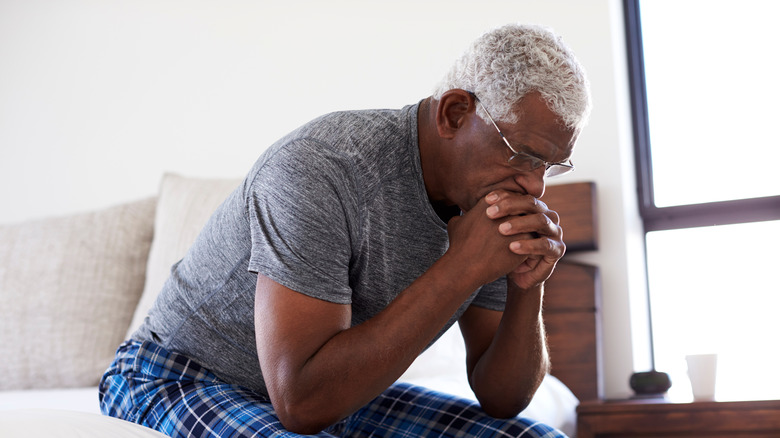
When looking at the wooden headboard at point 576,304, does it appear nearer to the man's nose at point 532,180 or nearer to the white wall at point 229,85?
the white wall at point 229,85

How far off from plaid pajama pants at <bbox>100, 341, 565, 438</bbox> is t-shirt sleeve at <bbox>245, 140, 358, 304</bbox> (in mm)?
205

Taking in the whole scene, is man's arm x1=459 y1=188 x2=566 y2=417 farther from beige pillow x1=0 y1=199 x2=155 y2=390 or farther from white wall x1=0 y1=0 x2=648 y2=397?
beige pillow x1=0 y1=199 x2=155 y2=390

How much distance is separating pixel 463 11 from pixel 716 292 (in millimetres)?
1138

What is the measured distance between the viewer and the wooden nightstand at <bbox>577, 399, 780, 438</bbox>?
1597 millimetres

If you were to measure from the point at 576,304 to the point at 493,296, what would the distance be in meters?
0.86

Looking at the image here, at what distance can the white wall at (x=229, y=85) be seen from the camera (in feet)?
7.18

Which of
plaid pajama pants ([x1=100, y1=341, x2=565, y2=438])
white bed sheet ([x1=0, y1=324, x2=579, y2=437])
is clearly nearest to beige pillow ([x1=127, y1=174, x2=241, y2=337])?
white bed sheet ([x1=0, y1=324, x2=579, y2=437])

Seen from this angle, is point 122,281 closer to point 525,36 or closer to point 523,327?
point 523,327

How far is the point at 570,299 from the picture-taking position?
6.88 feet

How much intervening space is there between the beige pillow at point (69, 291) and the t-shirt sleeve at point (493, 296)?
3.97 feet

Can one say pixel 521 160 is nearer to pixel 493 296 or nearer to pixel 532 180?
pixel 532 180

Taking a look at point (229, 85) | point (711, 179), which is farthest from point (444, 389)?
point (229, 85)

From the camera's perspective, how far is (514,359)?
3.98 feet

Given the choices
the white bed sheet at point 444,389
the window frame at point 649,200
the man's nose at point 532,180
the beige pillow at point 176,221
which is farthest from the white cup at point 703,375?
the beige pillow at point 176,221
